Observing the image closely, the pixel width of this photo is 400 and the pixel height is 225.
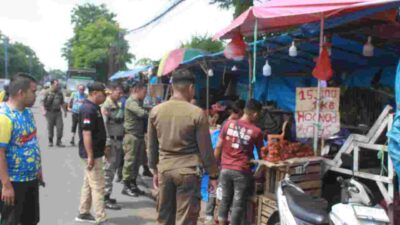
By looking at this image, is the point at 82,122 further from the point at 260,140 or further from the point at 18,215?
the point at 260,140

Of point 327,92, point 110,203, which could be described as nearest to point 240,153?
point 327,92

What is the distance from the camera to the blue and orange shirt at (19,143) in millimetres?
3635

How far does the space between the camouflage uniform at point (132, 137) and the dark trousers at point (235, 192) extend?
7.94 feet

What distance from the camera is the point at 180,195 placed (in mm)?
3672

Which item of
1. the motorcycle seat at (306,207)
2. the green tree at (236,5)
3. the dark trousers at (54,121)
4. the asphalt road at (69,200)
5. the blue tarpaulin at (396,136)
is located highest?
the green tree at (236,5)

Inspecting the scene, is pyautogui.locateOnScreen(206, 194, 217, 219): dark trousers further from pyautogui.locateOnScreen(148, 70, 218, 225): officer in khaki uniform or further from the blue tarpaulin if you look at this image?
the blue tarpaulin

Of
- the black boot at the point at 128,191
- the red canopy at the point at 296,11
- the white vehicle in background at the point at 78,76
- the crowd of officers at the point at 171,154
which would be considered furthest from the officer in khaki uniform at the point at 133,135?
the white vehicle in background at the point at 78,76

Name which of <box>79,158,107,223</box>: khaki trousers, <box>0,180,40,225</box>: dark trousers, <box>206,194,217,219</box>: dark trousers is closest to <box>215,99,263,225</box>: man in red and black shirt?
<box>206,194,217,219</box>: dark trousers

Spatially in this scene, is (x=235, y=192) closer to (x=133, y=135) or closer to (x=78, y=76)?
(x=133, y=135)

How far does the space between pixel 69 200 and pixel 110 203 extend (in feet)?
2.39

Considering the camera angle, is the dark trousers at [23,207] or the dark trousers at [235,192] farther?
the dark trousers at [235,192]

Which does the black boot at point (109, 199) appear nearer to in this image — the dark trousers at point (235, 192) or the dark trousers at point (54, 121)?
the dark trousers at point (235, 192)

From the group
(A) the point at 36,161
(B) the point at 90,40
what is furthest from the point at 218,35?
(B) the point at 90,40

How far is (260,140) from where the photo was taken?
16.0 ft
